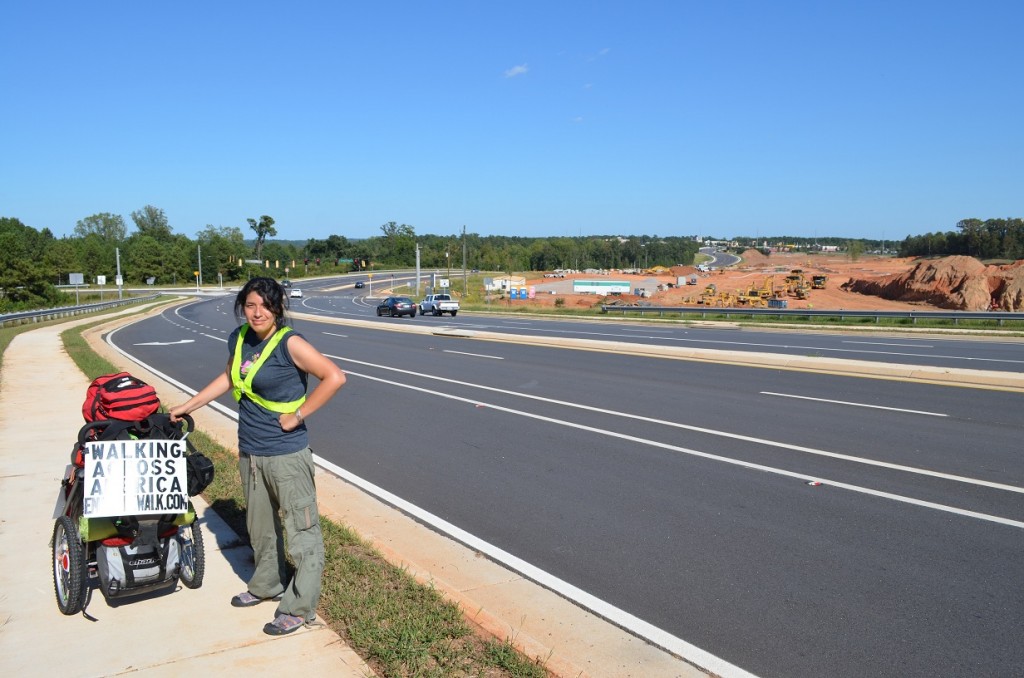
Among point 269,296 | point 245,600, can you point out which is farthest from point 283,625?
point 269,296

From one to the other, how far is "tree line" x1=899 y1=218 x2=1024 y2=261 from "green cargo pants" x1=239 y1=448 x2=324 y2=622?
101201 mm

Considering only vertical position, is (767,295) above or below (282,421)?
below

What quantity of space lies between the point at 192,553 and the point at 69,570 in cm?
68

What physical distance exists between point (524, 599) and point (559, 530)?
1436 mm

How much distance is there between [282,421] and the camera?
14.6ft

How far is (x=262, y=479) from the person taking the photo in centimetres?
460

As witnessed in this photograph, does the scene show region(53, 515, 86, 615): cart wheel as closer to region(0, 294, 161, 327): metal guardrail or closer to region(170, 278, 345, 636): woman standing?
region(170, 278, 345, 636): woman standing

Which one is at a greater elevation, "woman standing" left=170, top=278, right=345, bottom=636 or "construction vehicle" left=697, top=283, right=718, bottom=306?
"woman standing" left=170, top=278, right=345, bottom=636

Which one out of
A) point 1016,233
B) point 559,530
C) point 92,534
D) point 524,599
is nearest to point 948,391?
point 559,530

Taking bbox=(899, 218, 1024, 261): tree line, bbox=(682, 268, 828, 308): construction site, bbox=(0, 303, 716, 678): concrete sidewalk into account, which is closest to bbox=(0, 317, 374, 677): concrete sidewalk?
bbox=(0, 303, 716, 678): concrete sidewalk

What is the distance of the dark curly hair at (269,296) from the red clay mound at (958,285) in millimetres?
52768

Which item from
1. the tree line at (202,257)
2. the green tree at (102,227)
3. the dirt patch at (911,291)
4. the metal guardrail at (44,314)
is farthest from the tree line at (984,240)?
the green tree at (102,227)

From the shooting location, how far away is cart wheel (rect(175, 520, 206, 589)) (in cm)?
496

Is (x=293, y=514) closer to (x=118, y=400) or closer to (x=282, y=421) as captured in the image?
(x=282, y=421)
